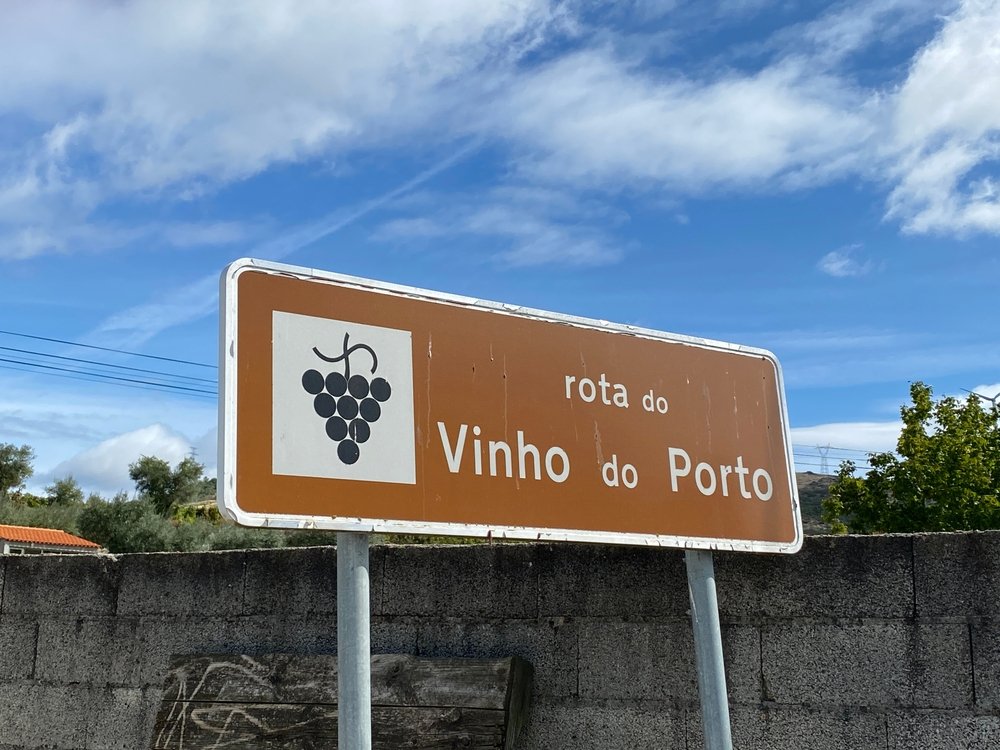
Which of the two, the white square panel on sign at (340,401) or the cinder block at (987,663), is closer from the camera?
the white square panel on sign at (340,401)

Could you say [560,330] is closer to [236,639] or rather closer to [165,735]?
[236,639]

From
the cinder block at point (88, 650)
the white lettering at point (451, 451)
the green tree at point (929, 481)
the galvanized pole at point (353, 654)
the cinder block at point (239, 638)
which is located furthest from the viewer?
A: the green tree at point (929, 481)

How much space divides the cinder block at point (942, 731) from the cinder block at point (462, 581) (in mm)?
1305

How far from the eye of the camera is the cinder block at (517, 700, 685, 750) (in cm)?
349

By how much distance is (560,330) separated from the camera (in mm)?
2857

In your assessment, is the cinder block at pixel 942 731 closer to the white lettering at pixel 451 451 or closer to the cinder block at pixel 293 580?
the white lettering at pixel 451 451

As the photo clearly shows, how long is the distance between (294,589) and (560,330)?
6.38ft

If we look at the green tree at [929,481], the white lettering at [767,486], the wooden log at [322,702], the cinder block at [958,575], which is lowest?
the wooden log at [322,702]

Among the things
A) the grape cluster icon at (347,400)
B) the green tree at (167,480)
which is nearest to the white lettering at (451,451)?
the grape cluster icon at (347,400)

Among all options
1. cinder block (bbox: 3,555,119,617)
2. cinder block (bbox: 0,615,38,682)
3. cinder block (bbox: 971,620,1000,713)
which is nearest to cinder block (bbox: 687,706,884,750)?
cinder block (bbox: 971,620,1000,713)

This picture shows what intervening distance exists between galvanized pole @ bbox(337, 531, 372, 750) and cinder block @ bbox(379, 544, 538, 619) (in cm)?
167

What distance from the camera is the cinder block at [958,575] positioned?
320cm

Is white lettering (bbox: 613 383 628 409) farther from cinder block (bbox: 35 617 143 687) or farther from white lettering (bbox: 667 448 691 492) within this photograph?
cinder block (bbox: 35 617 143 687)

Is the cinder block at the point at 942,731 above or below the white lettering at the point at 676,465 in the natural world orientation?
below
